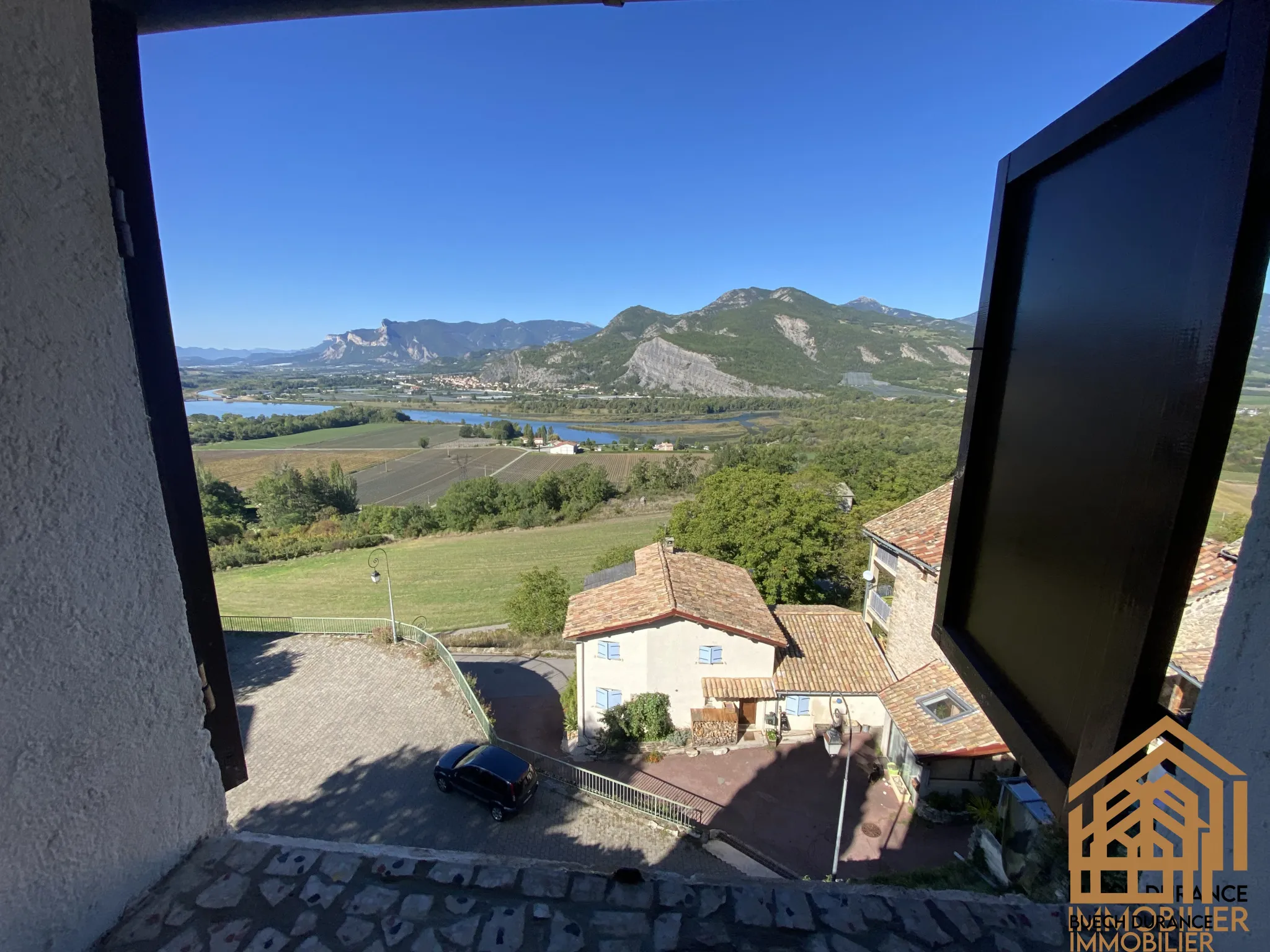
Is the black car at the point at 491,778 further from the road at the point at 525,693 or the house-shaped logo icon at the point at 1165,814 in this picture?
the house-shaped logo icon at the point at 1165,814

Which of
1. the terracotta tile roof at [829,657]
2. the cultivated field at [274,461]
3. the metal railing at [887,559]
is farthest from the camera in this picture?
the cultivated field at [274,461]

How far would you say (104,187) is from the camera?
155 centimetres

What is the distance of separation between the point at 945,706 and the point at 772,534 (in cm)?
808

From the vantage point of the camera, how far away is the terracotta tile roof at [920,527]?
10.7 meters

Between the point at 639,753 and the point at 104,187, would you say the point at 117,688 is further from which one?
the point at 639,753

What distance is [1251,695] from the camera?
1.20 metres

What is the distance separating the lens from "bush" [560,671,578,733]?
12344mm

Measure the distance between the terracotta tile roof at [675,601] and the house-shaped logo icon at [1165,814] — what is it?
9.63 meters

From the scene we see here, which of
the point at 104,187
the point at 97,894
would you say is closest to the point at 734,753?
the point at 97,894

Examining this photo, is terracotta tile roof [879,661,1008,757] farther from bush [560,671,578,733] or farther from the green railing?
bush [560,671,578,733]

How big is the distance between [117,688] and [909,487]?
28319 mm

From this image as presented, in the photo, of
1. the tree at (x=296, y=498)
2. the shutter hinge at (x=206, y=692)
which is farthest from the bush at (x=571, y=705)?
the tree at (x=296, y=498)

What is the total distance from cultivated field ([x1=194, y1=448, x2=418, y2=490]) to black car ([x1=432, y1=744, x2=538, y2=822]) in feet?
154

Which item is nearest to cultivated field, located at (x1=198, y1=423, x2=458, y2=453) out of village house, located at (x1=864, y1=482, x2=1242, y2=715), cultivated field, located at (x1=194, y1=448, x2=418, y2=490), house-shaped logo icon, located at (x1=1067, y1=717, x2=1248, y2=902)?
cultivated field, located at (x1=194, y1=448, x2=418, y2=490)
